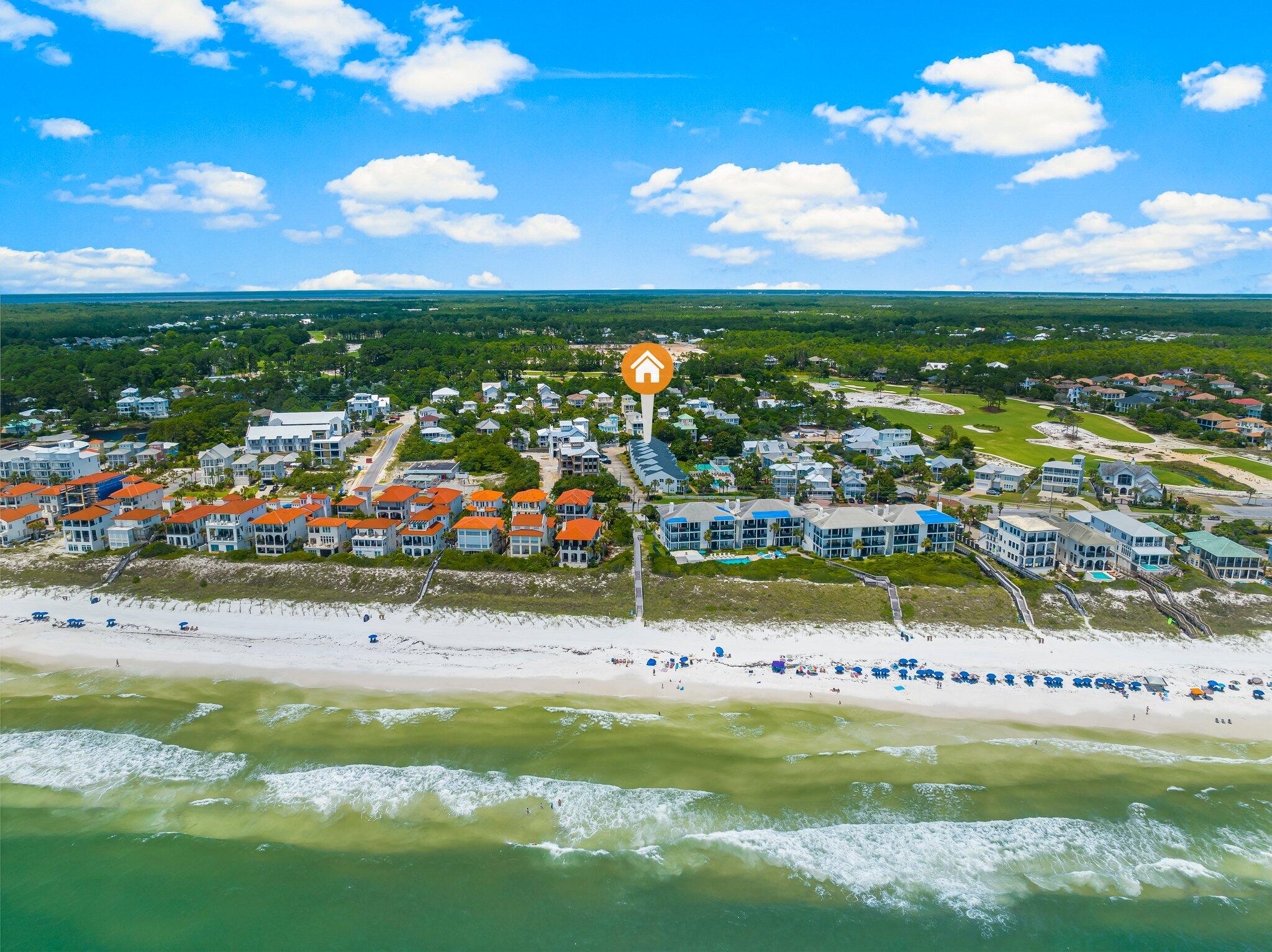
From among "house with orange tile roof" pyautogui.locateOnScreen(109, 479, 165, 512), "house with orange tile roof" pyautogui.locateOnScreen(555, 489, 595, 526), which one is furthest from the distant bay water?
"house with orange tile roof" pyautogui.locateOnScreen(109, 479, 165, 512)

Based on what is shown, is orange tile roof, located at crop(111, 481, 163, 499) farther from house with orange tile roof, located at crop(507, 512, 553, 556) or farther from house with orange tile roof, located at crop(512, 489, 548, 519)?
house with orange tile roof, located at crop(507, 512, 553, 556)

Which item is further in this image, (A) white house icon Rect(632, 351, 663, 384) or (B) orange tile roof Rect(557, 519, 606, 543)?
(B) orange tile roof Rect(557, 519, 606, 543)

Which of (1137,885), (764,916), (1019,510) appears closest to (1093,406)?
(1019,510)

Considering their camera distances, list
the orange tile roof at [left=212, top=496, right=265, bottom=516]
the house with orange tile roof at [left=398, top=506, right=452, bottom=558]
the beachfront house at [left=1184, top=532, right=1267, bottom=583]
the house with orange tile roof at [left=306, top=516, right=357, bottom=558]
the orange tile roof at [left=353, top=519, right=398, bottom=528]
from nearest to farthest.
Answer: the beachfront house at [left=1184, top=532, right=1267, bottom=583]
the house with orange tile roof at [left=398, top=506, right=452, bottom=558]
the orange tile roof at [left=353, top=519, right=398, bottom=528]
the house with orange tile roof at [left=306, top=516, right=357, bottom=558]
the orange tile roof at [left=212, top=496, right=265, bottom=516]

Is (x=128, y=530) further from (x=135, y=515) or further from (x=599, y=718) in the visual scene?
(x=599, y=718)

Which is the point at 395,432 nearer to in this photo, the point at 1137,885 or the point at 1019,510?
the point at 1019,510

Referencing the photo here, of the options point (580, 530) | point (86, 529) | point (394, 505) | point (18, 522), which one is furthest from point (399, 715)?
point (18, 522)
